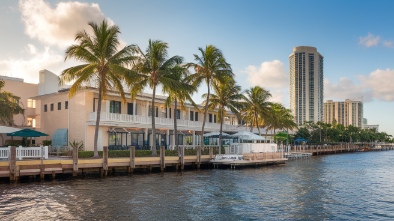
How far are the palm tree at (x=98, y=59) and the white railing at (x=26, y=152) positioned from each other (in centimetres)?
508

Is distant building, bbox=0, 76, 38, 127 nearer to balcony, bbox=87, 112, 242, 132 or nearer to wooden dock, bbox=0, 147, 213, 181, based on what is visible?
balcony, bbox=87, 112, 242, 132

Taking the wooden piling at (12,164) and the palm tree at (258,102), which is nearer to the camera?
the wooden piling at (12,164)

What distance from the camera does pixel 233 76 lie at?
50.8m

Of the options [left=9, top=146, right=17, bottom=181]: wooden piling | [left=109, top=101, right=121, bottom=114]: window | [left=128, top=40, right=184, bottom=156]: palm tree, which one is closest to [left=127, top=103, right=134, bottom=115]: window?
[left=109, top=101, right=121, bottom=114]: window

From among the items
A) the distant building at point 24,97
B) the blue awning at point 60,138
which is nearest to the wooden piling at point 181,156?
the blue awning at point 60,138

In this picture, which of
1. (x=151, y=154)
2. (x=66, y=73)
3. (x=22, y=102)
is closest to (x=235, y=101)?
(x=151, y=154)

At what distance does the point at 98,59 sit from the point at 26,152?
36.6 feet

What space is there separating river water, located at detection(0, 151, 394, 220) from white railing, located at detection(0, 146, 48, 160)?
251 cm

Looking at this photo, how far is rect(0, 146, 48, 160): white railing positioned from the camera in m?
30.4

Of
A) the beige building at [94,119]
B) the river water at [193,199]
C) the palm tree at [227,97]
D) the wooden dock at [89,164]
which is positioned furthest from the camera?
the palm tree at [227,97]

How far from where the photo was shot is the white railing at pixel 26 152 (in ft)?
99.9

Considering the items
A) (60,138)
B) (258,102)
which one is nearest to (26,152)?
(60,138)

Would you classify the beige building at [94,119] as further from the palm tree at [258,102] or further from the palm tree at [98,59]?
the palm tree at [258,102]

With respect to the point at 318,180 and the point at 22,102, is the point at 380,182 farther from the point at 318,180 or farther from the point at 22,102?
the point at 22,102
